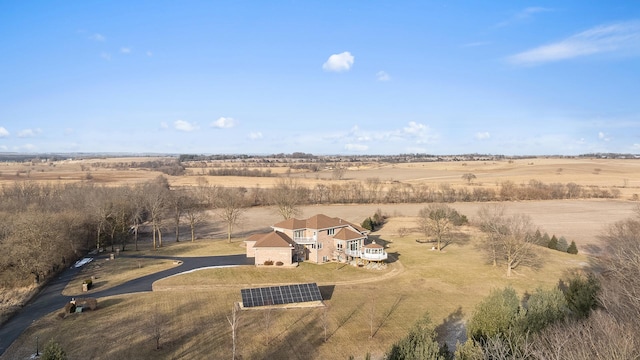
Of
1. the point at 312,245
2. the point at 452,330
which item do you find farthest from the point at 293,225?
the point at 452,330

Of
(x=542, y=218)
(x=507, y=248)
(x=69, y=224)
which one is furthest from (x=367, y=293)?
(x=542, y=218)

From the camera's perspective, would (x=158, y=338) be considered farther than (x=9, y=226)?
No

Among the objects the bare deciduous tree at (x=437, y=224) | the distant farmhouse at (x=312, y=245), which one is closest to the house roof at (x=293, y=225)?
the distant farmhouse at (x=312, y=245)

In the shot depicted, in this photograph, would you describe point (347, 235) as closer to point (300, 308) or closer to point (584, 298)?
point (300, 308)

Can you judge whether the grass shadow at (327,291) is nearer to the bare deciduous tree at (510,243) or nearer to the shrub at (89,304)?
the shrub at (89,304)

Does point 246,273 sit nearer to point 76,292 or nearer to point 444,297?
point 76,292

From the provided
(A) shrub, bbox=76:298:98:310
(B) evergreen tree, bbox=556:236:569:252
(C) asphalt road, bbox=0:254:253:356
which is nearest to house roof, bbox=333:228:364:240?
(C) asphalt road, bbox=0:254:253:356

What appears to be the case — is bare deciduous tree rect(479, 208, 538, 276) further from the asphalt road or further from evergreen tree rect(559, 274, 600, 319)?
the asphalt road
